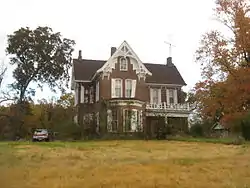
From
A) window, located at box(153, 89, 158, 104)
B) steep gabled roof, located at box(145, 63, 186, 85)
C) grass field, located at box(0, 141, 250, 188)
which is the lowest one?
grass field, located at box(0, 141, 250, 188)

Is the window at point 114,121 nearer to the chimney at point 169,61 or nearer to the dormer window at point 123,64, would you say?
the dormer window at point 123,64

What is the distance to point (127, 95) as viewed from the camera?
45.0m

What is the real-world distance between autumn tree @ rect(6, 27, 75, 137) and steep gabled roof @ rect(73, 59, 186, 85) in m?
2.39

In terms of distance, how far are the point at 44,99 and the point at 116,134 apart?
65.3ft

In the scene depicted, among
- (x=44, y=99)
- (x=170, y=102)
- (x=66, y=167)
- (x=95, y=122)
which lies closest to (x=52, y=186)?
(x=66, y=167)

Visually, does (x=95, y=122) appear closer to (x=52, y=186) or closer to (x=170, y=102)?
(x=170, y=102)

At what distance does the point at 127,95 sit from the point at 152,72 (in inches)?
276

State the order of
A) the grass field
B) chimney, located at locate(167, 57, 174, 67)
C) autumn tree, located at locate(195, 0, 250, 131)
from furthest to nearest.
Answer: chimney, located at locate(167, 57, 174, 67) < autumn tree, located at locate(195, 0, 250, 131) < the grass field

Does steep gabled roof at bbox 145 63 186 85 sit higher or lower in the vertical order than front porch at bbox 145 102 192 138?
higher

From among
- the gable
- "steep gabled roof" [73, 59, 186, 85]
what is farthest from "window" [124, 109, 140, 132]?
"steep gabled roof" [73, 59, 186, 85]

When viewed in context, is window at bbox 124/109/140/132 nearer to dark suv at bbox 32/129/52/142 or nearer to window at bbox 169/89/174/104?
dark suv at bbox 32/129/52/142

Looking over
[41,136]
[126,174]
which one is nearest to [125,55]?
[41,136]

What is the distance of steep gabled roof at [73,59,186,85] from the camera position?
48.5 metres

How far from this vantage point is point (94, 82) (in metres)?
47.4
